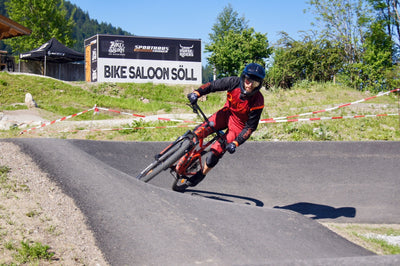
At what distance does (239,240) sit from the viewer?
438 centimetres

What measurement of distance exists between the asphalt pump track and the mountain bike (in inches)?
18.0

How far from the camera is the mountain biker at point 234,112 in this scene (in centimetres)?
624

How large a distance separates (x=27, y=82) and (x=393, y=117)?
21.6m

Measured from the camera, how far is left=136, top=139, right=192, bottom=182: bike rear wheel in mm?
6254

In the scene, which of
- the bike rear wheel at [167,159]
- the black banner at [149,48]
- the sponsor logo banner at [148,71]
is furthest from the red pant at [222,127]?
the black banner at [149,48]

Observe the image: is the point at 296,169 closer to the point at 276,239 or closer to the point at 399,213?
the point at 399,213

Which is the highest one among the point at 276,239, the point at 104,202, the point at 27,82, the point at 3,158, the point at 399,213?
the point at 27,82

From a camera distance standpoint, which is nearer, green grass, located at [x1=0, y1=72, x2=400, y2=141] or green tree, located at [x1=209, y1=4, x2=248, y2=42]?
green grass, located at [x1=0, y1=72, x2=400, y2=141]

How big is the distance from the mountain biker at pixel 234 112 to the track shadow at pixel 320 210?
1827 millimetres

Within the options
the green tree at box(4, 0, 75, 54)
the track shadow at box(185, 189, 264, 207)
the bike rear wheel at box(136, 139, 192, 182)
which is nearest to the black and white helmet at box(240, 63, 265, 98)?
the bike rear wheel at box(136, 139, 192, 182)

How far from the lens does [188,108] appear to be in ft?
75.6

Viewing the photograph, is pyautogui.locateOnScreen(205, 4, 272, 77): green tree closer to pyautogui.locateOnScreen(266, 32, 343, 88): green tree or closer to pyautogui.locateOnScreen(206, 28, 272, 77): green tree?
pyautogui.locateOnScreen(206, 28, 272, 77): green tree

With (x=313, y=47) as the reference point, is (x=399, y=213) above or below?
below

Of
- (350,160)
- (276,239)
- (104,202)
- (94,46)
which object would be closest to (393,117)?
(350,160)
